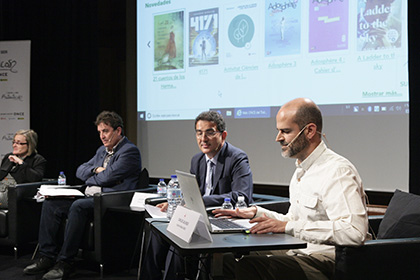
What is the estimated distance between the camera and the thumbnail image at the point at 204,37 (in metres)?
4.76

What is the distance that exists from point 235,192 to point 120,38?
12.2 feet

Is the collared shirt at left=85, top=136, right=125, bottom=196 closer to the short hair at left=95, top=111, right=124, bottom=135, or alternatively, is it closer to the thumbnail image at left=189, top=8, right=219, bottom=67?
the short hair at left=95, top=111, right=124, bottom=135

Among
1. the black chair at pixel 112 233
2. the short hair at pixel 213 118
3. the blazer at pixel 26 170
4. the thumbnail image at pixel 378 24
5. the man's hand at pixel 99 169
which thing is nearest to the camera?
the short hair at pixel 213 118

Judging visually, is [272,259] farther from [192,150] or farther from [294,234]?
[192,150]

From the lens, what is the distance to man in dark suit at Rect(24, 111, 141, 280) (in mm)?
4059

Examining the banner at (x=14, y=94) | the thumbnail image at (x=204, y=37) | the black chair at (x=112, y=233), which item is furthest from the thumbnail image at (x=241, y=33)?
the banner at (x=14, y=94)

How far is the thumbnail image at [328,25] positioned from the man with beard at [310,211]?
1.82 metres

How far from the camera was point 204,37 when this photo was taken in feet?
15.9

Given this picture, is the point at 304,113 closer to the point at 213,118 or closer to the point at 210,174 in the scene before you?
the point at 213,118

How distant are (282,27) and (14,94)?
376 cm

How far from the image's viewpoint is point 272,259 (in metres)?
2.20

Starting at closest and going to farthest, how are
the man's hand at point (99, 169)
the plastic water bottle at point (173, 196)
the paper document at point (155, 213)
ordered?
the paper document at point (155, 213), the plastic water bottle at point (173, 196), the man's hand at point (99, 169)

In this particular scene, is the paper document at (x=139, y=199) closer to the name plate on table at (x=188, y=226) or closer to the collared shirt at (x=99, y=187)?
the collared shirt at (x=99, y=187)

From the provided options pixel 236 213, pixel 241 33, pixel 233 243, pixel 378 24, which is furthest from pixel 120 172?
pixel 233 243
